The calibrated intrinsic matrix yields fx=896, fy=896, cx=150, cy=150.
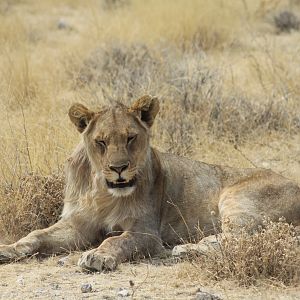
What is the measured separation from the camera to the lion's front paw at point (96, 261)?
203 inches

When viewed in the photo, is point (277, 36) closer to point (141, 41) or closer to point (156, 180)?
point (141, 41)

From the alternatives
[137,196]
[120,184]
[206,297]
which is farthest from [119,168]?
[206,297]

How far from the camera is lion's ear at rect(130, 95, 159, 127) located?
18.6 feet

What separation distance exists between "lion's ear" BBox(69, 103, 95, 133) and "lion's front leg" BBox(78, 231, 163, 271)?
741 mm

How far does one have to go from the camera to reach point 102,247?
532cm

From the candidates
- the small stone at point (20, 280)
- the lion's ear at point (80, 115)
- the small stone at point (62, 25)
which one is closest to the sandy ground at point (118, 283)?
the small stone at point (20, 280)

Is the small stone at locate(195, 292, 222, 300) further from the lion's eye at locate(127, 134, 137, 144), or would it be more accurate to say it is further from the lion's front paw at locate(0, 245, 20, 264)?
the lion's front paw at locate(0, 245, 20, 264)

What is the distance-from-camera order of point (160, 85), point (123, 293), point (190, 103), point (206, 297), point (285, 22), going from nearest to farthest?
point (206, 297) < point (123, 293) < point (190, 103) < point (160, 85) < point (285, 22)

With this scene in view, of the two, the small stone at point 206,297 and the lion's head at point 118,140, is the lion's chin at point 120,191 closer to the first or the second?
the lion's head at point 118,140

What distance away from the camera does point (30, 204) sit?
617 centimetres

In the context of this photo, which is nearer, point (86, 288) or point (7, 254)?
point (86, 288)

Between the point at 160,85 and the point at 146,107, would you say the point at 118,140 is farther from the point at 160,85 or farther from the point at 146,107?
the point at 160,85

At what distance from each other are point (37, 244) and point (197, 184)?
46.6 inches

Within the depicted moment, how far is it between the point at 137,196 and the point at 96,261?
72 cm
